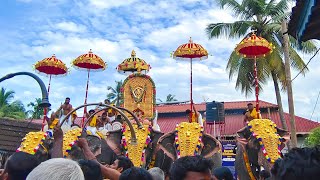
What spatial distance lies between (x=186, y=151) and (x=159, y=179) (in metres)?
4.36

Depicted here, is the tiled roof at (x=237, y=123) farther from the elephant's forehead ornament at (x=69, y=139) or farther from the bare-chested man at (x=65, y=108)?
the elephant's forehead ornament at (x=69, y=139)

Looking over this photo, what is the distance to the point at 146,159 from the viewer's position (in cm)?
839

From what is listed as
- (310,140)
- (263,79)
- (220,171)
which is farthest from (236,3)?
(220,171)

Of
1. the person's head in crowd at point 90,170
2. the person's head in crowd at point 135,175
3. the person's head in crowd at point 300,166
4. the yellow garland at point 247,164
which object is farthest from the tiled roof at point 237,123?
the person's head in crowd at point 300,166

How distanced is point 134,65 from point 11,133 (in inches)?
152

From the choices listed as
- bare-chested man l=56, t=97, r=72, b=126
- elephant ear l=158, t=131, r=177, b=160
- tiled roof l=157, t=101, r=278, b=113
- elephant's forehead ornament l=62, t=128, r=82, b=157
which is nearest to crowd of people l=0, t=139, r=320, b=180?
elephant's forehead ornament l=62, t=128, r=82, b=157

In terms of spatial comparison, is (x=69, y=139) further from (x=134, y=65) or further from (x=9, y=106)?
(x=9, y=106)

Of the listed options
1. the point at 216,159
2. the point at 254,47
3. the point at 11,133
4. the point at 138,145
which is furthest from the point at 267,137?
the point at 11,133

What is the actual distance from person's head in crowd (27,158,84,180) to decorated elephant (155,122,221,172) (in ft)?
19.1

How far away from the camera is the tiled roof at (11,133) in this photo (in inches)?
416

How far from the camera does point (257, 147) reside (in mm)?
7352

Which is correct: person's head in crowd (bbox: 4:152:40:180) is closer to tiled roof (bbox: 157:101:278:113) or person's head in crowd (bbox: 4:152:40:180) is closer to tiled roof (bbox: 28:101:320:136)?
tiled roof (bbox: 28:101:320:136)

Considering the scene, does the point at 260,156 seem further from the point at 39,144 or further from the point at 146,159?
the point at 39,144

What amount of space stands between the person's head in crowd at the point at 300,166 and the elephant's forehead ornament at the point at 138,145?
242 inches
